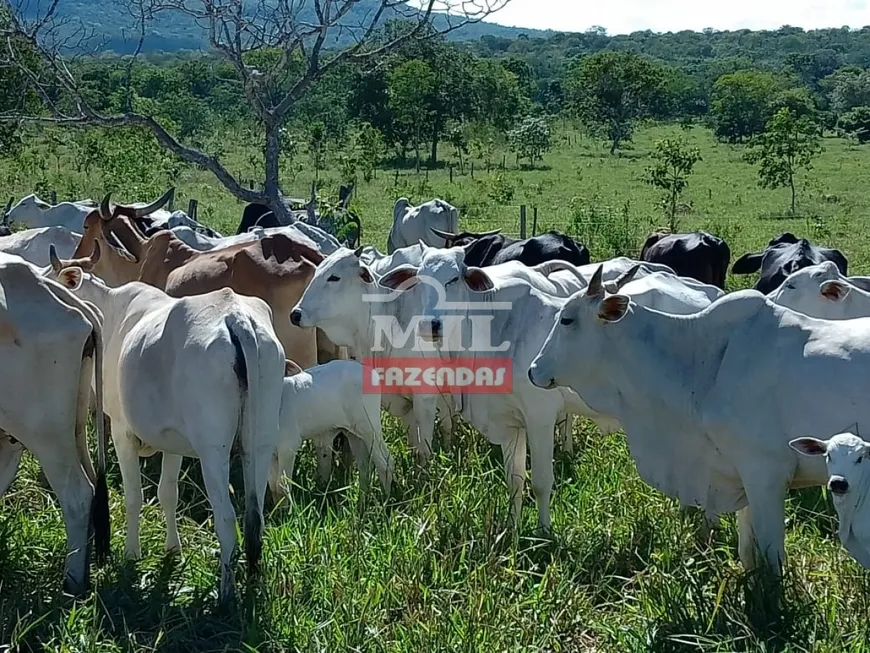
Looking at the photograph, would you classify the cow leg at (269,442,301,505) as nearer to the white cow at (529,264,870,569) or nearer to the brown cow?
the brown cow

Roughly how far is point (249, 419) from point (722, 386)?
79.2 inches

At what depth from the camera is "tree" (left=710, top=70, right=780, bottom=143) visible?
41.6 m

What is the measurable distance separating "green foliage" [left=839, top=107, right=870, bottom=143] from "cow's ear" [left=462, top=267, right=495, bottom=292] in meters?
37.0

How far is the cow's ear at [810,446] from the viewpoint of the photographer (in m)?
3.89

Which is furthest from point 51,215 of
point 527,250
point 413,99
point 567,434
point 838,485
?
point 413,99

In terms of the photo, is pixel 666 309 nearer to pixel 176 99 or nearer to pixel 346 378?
pixel 346 378

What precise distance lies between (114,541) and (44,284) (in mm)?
1373

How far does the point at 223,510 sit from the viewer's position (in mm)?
4414

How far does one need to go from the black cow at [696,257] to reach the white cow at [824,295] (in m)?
2.88

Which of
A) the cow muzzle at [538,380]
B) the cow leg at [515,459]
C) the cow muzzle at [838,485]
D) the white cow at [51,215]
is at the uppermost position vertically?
the cow muzzle at [538,380]

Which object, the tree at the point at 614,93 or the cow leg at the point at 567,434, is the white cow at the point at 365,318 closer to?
the cow leg at the point at 567,434

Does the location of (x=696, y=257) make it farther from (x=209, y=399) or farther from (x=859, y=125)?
(x=859, y=125)

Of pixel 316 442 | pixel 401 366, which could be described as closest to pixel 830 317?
pixel 401 366

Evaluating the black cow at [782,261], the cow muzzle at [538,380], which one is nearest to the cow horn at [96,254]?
the cow muzzle at [538,380]
